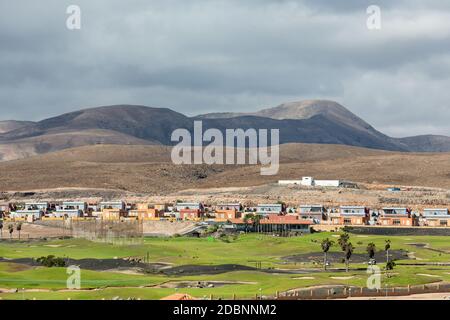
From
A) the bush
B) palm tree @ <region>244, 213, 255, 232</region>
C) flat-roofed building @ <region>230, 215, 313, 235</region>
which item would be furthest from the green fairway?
palm tree @ <region>244, 213, 255, 232</region>

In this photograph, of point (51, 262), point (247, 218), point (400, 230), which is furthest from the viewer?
point (247, 218)

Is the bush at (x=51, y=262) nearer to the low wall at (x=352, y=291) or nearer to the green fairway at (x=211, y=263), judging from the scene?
the green fairway at (x=211, y=263)

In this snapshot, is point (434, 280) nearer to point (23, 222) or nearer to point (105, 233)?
point (105, 233)

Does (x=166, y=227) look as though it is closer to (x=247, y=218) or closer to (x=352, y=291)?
(x=247, y=218)

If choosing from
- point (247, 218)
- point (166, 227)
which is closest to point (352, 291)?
point (247, 218)

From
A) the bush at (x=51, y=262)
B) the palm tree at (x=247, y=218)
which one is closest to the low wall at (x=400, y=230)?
the palm tree at (x=247, y=218)

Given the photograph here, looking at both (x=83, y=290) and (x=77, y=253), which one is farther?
(x=77, y=253)
